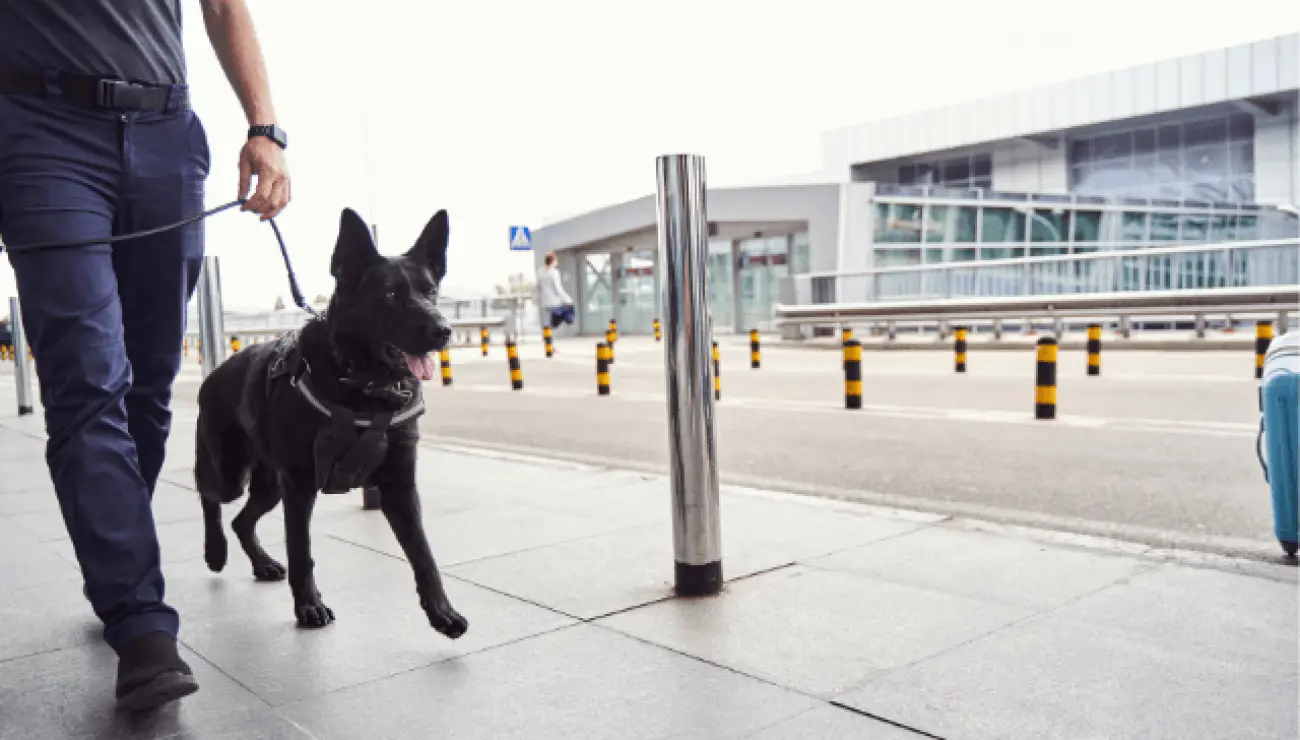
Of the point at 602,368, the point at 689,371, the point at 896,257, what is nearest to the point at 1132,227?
the point at 896,257

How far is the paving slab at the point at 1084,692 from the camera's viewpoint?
2.18 metres

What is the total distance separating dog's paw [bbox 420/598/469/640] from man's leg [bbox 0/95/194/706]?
603 millimetres

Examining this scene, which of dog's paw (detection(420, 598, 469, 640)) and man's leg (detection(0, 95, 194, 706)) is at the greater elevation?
man's leg (detection(0, 95, 194, 706))

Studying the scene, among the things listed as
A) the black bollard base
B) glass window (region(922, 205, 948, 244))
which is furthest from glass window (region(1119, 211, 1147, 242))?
the black bollard base

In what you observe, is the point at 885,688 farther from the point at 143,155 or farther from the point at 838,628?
the point at 143,155

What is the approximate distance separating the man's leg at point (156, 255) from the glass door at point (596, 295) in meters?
32.9

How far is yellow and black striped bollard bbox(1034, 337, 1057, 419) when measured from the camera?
26.5 ft

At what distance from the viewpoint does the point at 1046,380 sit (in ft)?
26.9

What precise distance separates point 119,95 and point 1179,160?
1643 inches

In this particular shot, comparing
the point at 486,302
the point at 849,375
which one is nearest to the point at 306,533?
the point at 849,375

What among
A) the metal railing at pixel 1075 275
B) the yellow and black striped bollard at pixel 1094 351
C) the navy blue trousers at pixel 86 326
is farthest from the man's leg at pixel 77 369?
the metal railing at pixel 1075 275

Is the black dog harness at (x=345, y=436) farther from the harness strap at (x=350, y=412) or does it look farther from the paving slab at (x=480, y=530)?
the paving slab at (x=480, y=530)

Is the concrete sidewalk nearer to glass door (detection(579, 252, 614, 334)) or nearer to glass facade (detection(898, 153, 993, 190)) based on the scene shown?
glass door (detection(579, 252, 614, 334))

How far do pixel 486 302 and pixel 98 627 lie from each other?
101 feet
